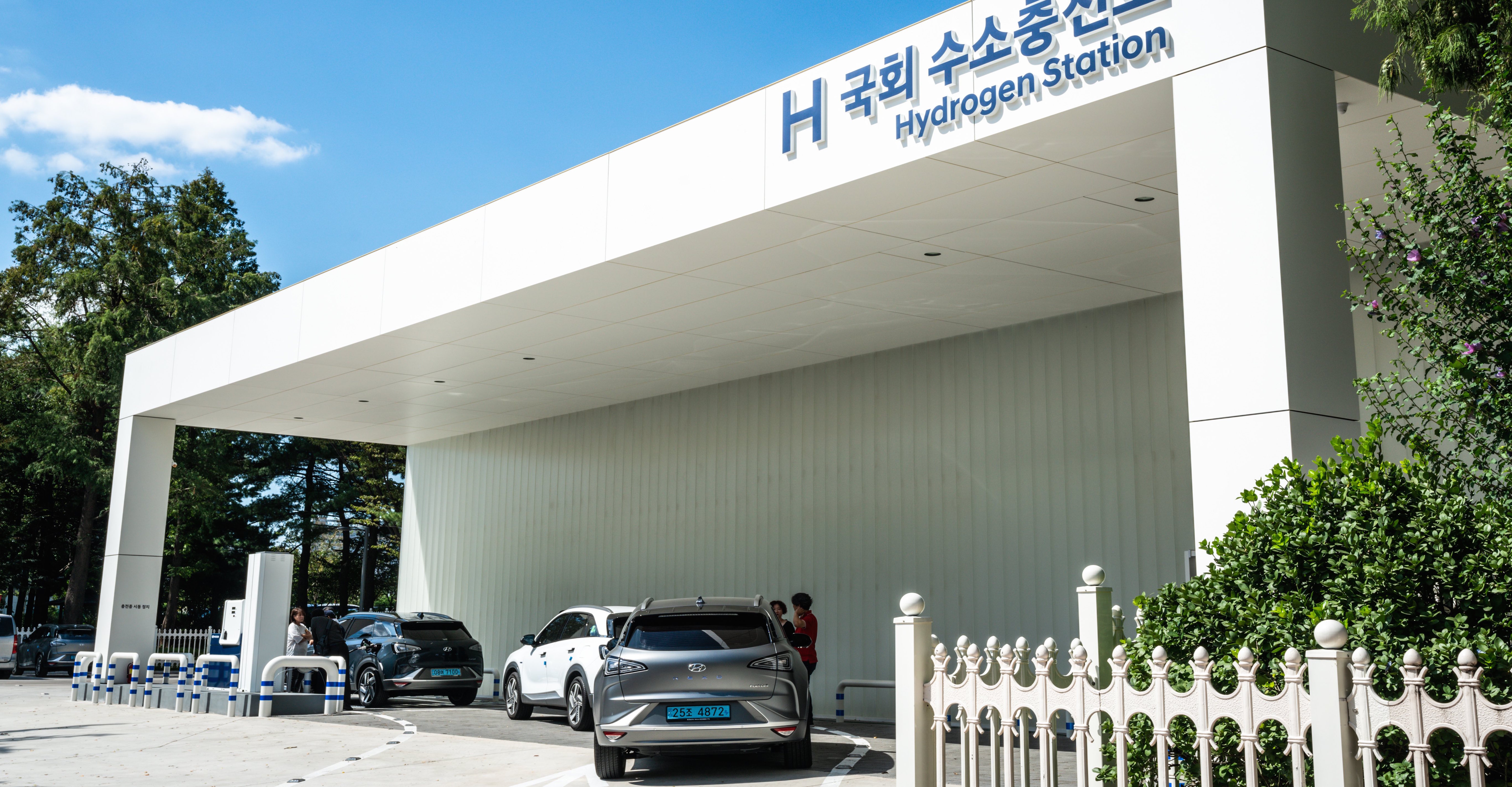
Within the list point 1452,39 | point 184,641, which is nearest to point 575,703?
point 1452,39

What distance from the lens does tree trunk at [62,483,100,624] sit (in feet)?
109

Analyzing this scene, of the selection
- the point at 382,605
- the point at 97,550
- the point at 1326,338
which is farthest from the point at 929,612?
the point at 382,605

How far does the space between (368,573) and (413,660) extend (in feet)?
33.9

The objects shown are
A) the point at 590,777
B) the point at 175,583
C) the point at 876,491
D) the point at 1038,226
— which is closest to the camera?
the point at 590,777

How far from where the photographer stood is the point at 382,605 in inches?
2035

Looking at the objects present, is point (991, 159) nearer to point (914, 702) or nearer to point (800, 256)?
point (800, 256)

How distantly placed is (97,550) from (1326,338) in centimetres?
4293

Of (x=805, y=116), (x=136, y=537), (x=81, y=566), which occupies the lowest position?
(x=81, y=566)

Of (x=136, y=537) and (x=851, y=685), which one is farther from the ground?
(x=136, y=537)

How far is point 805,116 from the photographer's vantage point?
9.81 meters

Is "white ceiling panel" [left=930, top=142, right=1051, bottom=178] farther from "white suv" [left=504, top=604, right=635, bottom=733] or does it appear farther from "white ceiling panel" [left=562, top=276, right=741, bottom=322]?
"white suv" [left=504, top=604, right=635, bottom=733]

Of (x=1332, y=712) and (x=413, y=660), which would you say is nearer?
(x=1332, y=712)

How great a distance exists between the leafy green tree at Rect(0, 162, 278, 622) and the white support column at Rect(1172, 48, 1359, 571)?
34.0 m

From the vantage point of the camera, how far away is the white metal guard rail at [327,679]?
15.7 meters
